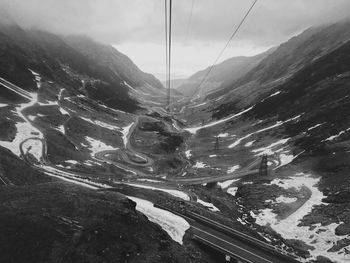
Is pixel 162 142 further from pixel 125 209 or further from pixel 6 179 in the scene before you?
pixel 125 209

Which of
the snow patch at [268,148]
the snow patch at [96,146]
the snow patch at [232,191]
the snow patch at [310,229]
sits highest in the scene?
the snow patch at [268,148]

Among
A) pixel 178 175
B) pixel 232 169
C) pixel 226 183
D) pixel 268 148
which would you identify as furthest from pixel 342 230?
pixel 268 148

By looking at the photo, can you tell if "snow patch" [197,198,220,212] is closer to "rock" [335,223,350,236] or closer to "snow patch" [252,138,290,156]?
"rock" [335,223,350,236]

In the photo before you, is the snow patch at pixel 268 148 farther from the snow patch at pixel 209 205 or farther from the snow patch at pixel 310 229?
the snow patch at pixel 209 205

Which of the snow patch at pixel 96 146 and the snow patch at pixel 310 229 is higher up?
the snow patch at pixel 96 146

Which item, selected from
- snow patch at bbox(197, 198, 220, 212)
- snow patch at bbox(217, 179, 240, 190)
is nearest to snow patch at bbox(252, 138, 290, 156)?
snow patch at bbox(217, 179, 240, 190)


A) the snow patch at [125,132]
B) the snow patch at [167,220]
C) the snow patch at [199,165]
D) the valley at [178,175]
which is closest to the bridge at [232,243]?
the valley at [178,175]
